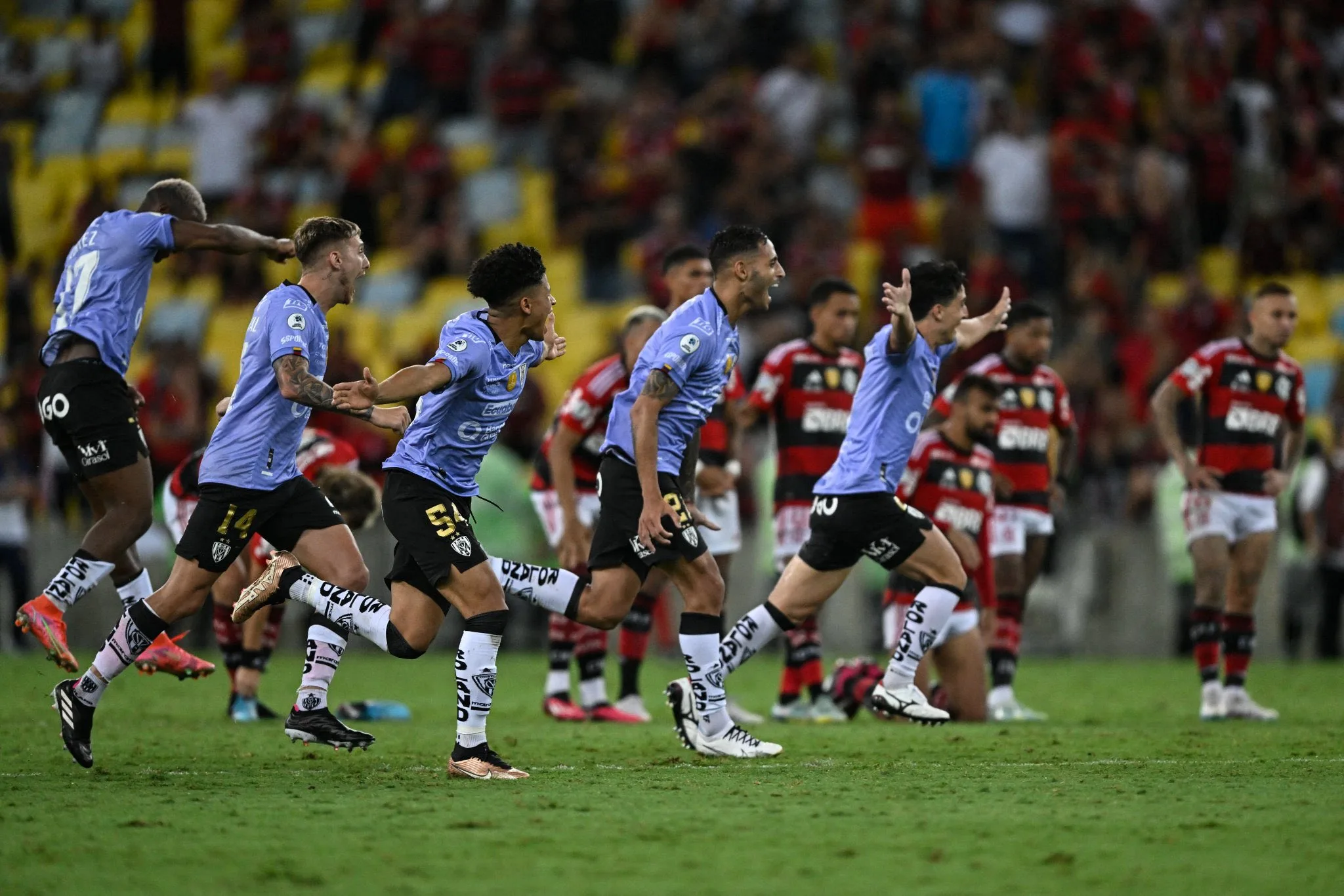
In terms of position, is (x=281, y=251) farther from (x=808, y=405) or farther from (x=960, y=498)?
(x=960, y=498)

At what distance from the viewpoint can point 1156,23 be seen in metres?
22.2

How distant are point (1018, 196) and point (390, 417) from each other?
13.8m

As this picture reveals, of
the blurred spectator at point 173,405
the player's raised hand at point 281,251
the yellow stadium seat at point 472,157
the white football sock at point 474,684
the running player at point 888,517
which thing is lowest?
the white football sock at point 474,684

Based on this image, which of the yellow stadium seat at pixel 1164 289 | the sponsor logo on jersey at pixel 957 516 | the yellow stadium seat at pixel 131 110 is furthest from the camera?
the yellow stadium seat at pixel 131 110

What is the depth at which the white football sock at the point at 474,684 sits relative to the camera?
800cm

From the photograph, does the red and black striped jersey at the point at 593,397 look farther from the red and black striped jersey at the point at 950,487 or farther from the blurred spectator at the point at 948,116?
the blurred spectator at the point at 948,116

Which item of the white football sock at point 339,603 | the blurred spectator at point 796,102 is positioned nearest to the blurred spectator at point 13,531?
the blurred spectator at point 796,102

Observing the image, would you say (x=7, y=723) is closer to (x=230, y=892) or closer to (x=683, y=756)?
(x=683, y=756)

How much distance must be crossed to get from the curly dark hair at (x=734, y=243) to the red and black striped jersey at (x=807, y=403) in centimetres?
293

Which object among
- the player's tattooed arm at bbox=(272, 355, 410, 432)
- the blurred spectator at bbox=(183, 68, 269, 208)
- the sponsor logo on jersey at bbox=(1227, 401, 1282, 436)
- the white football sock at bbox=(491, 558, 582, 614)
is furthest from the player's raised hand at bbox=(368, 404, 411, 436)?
the blurred spectator at bbox=(183, 68, 269, 208)

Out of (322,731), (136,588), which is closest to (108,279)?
(136,588)

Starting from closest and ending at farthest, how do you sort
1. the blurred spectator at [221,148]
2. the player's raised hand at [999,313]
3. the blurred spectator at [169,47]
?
the player's raised hand at [999,313] → the blurred spectator at [221,148] → the blurred spectator at [169,47]

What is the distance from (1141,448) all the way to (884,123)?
5019 mm

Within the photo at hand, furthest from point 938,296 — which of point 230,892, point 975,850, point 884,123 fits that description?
point 884,123
